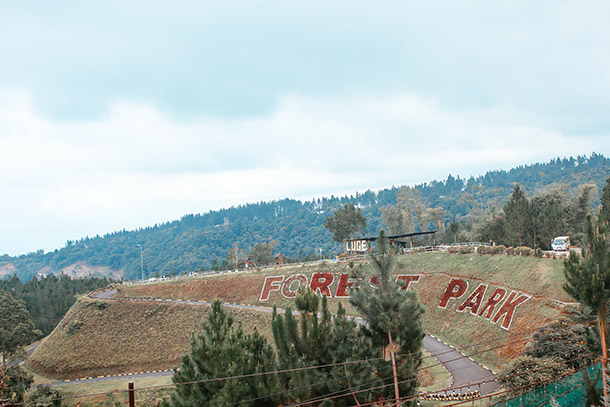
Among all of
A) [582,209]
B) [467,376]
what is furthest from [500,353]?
[582,209]

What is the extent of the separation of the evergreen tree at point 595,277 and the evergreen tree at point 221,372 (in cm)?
1216

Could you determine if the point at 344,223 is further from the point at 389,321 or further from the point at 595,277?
the point at 595,277

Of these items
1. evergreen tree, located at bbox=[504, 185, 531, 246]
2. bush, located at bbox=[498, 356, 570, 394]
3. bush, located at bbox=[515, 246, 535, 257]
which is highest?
evergreen tree, located at bbox=[504, 185, 531, 246]

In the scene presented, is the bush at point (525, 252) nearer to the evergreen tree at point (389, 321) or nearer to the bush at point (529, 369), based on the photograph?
Result: the bush at point (529, 369)

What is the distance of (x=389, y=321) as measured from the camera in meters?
16.5

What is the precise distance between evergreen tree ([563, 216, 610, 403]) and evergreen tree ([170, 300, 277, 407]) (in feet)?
39.9

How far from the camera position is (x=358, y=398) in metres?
16.9

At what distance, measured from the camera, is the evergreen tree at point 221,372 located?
706 inches

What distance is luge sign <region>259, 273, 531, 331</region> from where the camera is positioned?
35.4 meters

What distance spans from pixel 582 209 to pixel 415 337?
6393cm

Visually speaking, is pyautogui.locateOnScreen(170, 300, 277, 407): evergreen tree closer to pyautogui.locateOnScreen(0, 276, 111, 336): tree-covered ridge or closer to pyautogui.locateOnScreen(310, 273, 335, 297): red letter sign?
Result: pyautogui.locateOnScreen(310, 273, 335, 297): red letter sign

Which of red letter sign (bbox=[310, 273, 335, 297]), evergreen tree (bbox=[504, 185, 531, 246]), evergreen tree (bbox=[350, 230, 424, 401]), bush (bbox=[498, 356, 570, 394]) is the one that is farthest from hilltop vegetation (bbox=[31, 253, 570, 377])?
evergreen tree (bbox=[350, 230, 424, 401])

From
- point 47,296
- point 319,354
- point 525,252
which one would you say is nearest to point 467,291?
point 525,252

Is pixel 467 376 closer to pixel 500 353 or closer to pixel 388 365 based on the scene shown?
pixel 500 353
